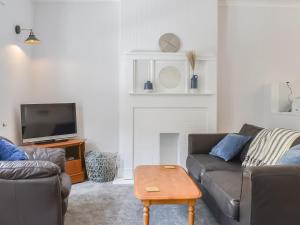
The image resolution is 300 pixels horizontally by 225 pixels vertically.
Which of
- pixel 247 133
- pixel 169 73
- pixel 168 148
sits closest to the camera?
pixel 247 133

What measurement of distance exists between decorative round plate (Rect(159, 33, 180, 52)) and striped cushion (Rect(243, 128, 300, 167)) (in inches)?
72.1

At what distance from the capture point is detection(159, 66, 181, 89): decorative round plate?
429cm

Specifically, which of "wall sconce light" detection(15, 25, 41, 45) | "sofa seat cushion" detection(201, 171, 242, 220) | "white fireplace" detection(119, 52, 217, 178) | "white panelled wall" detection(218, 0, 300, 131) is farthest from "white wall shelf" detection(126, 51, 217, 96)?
"sofa seat cushion" detection(201, 171, 242, 220)

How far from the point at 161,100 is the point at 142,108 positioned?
31cm

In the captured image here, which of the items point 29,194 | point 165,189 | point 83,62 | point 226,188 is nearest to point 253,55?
point 83,62

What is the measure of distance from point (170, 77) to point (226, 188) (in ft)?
7.75

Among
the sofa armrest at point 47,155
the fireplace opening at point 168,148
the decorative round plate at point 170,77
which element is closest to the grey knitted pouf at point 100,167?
the fireplace opening at point 168,148

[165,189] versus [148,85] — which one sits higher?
[148,85]

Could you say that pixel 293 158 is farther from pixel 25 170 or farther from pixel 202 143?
pixel 25 170

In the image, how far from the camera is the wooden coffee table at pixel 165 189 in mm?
2221

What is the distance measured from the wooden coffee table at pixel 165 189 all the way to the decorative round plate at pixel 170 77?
1.62m

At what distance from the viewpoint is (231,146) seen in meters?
3.34

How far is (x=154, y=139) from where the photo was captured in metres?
4.25

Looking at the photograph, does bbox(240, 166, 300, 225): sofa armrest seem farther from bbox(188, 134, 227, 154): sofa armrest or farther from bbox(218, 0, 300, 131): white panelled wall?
bbox(218, 0, 300, 131): white panelled wall
